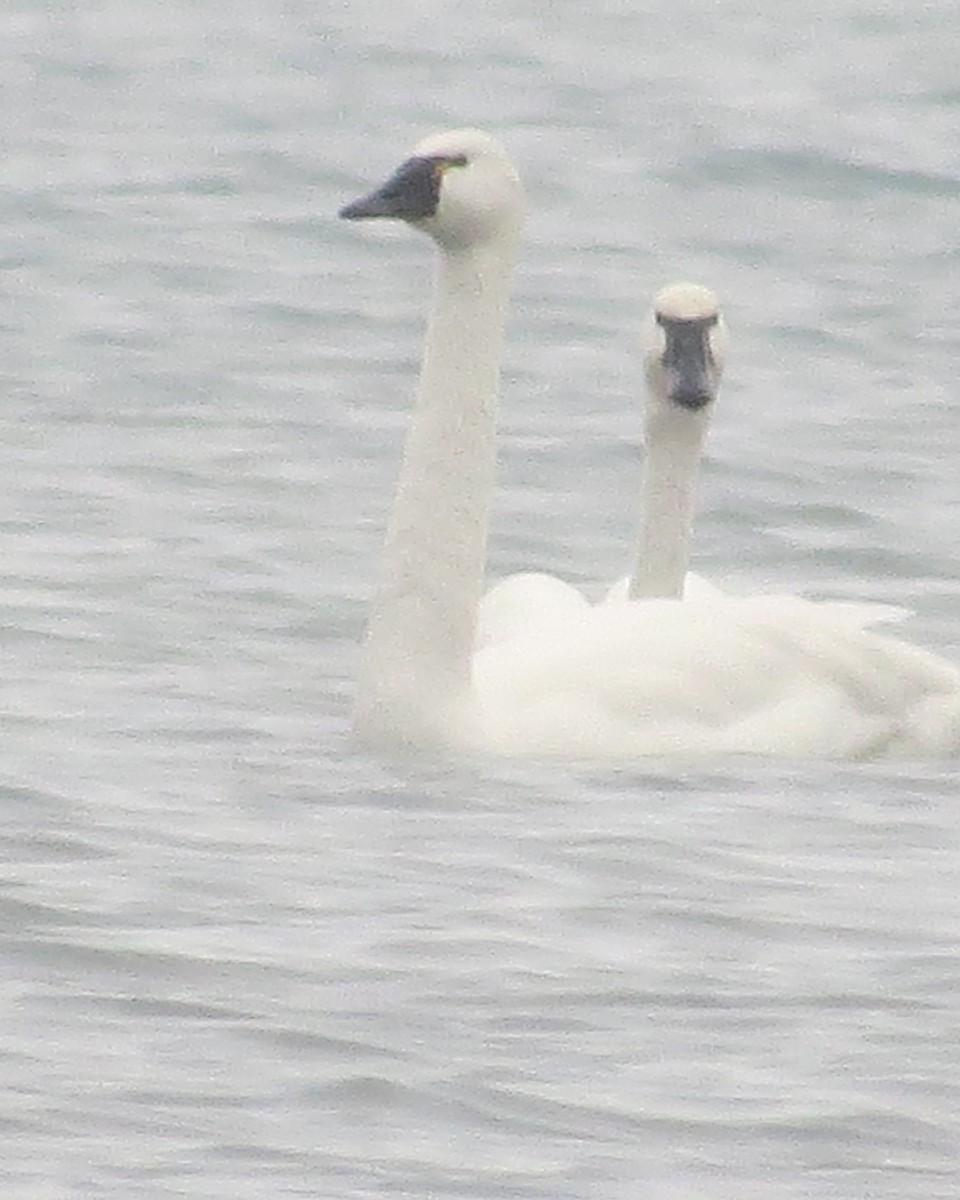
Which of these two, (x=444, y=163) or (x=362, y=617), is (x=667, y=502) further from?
(x=444, y=163)

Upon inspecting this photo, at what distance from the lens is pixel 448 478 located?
10.2m

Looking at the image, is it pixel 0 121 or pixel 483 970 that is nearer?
pixel 483 970

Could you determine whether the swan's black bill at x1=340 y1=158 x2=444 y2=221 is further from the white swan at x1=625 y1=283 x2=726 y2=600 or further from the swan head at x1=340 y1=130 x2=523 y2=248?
the white swan at x1=625 y1=283 x2=726 y2=600

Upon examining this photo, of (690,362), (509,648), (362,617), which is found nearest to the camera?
(509,648)

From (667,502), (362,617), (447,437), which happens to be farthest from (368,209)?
(362,617)

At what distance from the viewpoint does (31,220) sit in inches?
761

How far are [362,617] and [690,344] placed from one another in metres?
1.49

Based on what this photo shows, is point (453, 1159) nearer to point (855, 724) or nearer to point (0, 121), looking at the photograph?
point (855, 724)

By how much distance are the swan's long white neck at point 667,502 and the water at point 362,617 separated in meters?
0.80

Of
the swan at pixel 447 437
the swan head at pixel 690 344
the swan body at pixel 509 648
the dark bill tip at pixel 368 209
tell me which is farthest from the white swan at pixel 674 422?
the dark bill tip at pixel 368 209

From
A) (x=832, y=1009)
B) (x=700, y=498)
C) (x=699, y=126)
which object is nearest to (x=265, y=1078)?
(x=832, y=1009)

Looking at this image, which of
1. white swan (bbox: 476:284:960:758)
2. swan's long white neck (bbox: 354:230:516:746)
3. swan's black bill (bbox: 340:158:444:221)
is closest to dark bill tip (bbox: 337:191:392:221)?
swan's black bill (bbox: 340:158:444:221)

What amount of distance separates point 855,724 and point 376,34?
15.0m

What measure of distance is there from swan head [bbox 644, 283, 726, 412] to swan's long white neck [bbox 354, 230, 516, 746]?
0.70 m
